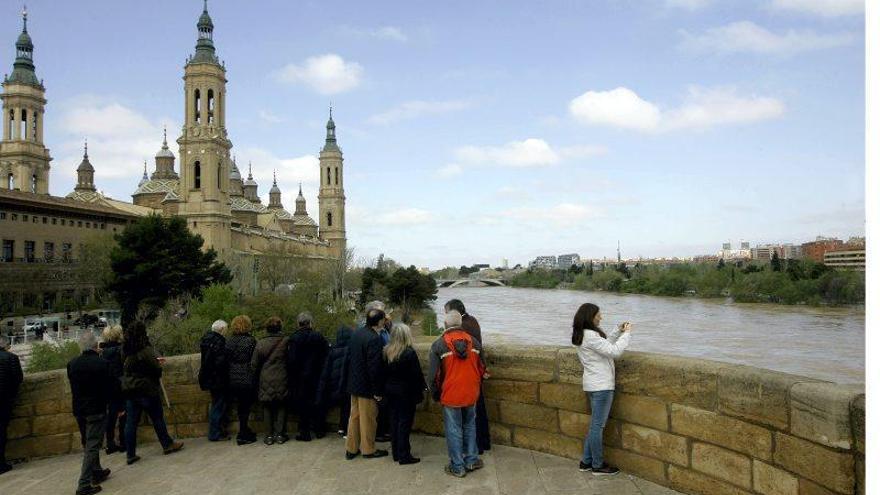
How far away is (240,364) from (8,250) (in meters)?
45.0

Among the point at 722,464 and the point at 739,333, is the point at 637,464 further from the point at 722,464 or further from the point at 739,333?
the point at 739,333

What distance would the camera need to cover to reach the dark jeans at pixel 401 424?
5.41m

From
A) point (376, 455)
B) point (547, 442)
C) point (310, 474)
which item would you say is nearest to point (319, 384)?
point (376, 455)

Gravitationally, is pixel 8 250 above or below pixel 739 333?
above

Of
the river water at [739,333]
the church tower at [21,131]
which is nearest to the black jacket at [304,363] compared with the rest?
the river water at [739,333]

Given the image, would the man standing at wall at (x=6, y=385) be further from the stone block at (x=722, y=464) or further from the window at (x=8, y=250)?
the window at (x=8, y=250)

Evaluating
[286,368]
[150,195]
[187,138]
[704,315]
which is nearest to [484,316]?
[704,315]

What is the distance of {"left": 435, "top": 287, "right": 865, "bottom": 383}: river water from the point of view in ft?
102

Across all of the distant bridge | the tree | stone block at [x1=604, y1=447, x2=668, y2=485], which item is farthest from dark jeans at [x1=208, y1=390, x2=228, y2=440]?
the distant bridge

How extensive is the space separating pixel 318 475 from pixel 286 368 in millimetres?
1404

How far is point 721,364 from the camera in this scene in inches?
175

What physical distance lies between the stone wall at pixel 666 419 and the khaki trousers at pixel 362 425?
77cm

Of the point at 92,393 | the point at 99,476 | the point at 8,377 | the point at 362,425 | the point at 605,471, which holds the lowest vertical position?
the point at 99,476

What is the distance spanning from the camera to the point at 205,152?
6269cm
